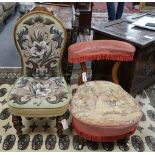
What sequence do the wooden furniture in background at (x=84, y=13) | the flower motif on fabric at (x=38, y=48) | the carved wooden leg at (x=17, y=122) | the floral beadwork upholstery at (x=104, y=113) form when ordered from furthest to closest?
the wooden furniture in background at (x=84, y=13)
the flower motif on fabric at (x=38, y=48)
the carved wooden leg at (x=17, y=122)
the floral beadwork upholstery at (x=104, y=113)

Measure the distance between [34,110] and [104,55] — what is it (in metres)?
0.61

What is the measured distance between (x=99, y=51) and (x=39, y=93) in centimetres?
51

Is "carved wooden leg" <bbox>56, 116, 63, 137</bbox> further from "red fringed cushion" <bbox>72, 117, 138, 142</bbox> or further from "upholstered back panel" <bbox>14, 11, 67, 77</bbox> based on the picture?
"upholstered back panel" <bbox>14, 11, 67, 77</bbox>

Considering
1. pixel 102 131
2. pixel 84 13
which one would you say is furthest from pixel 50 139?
pixel 84 13

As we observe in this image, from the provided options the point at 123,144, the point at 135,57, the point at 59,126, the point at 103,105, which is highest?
the point at 135,57

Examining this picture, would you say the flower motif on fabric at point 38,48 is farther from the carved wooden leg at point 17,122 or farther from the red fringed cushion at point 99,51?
the carved wooden leg at point 17,122

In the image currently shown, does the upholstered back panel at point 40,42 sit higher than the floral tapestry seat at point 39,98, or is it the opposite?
the upholstered back panel at point 40,42

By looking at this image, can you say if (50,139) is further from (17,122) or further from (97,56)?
(97,56)

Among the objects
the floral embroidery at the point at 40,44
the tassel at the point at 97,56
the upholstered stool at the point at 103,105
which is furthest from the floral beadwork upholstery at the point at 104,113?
the floral embroidery at the point at 40,44

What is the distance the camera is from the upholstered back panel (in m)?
1.73

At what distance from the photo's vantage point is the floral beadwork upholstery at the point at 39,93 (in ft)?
5.10

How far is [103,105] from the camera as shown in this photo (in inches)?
59.0

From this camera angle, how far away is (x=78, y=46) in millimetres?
1637

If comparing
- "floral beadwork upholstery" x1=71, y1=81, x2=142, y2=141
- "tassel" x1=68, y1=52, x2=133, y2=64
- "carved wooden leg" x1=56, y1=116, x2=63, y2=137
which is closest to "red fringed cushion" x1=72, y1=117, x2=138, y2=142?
"floral beadwork upholstery" x1=71, y1=81, x2=142, y2=141
